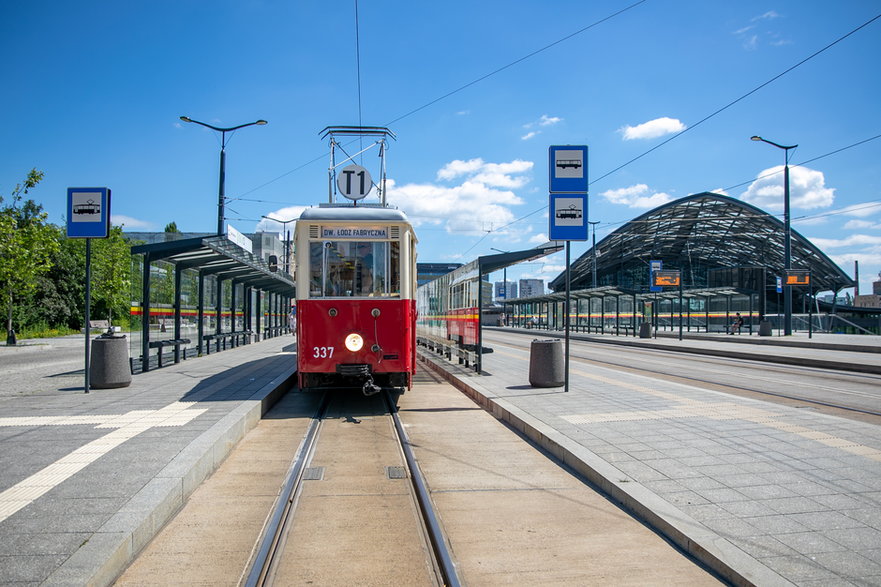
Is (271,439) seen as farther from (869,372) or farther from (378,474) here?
(869,372)

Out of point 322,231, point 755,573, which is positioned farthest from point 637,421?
point 322,231

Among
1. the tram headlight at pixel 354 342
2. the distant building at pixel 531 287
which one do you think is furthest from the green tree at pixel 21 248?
the distant building at pixel 531 287

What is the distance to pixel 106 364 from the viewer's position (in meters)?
10.8

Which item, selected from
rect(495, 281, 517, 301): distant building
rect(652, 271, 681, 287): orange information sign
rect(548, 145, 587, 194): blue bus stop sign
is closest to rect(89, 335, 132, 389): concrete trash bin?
rect(548, 145, 587, 194): blue bus stop sign

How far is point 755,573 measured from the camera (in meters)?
3.59

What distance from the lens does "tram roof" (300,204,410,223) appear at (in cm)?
987

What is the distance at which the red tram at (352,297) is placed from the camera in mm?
9664

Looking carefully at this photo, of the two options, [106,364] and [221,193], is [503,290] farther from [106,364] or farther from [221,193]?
[106,364]

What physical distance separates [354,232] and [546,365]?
4306 mm

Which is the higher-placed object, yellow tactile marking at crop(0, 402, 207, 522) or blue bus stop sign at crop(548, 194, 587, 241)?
blue bus stop sign at crop(548, 194, 587, 241)

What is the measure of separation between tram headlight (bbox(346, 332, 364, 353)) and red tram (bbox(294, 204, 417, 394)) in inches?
0.6

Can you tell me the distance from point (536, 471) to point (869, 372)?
15237mm

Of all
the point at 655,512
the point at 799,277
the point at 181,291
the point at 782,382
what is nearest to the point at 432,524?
the point at 655,512

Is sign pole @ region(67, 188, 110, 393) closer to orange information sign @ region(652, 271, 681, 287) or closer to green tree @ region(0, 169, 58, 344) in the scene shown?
green tree @ region(0, 169, 58, 344)
